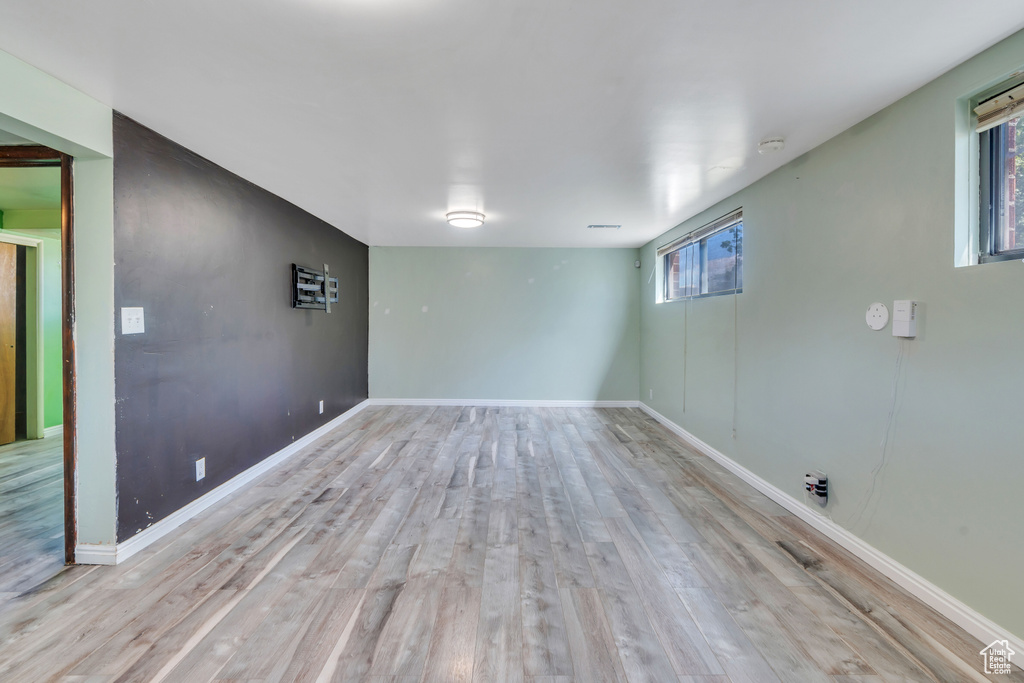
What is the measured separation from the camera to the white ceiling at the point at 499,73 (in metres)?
1.36

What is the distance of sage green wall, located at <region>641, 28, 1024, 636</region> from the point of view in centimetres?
153

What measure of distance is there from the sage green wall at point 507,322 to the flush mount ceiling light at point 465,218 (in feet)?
6.00

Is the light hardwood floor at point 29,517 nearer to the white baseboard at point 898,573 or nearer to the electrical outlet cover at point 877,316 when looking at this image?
the white baseboard at point 898,573

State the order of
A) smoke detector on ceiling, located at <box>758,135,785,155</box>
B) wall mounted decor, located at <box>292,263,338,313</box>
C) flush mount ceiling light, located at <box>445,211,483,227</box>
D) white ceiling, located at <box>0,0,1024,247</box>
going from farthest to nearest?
1. flush mount ceiling light, located at <box>445,211,483,227</box>
2. wall mounted decor, located at <box>292,263,338,313</box>
3. smoke detector on ceiling, located at <box>758,135,785,155</box>
4. white ceiling, located at <box>0,0,1024,247</box>

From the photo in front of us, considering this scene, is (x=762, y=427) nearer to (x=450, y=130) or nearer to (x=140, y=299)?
(x=450, y=130)

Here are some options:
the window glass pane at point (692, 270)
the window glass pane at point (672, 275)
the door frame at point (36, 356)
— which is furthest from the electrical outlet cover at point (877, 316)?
the door frame at point (36, 356)

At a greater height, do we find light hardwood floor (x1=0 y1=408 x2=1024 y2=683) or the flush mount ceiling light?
the flush mount ceiling light

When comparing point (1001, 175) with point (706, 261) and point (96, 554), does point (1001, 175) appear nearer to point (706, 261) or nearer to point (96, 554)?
point (706, 261)

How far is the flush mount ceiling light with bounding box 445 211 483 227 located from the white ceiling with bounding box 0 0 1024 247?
101 centimetres

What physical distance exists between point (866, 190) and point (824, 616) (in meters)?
2.05

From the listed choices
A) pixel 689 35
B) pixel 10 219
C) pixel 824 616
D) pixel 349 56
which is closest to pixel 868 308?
pixel 824 616

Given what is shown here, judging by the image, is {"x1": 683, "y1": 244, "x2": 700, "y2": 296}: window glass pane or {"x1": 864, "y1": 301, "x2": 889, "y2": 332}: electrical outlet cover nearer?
{"x1": 864, "y1": 301, "x2": 889, "y2": 332}: electrical outlet cover

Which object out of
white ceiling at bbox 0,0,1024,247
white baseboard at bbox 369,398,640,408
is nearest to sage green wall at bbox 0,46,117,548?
white ceiling at bbox 0,0,1024,247

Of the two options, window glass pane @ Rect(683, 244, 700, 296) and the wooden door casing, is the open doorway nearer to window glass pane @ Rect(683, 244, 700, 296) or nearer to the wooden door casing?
the wooden door casing
